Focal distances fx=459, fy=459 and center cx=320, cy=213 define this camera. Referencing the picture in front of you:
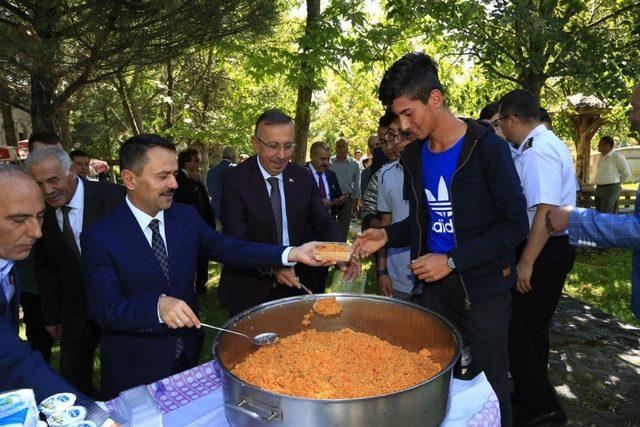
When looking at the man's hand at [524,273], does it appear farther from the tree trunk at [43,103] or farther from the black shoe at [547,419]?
the tree trunk at [43,103]

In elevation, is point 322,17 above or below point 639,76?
above

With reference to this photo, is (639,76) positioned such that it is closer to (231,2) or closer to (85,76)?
(231,2)

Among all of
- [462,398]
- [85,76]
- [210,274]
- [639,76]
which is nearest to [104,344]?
[462,398]

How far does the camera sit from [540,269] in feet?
10.7

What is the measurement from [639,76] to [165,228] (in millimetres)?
6639

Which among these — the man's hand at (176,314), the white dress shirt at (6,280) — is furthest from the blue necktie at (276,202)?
the white dress shirt at (6,280)

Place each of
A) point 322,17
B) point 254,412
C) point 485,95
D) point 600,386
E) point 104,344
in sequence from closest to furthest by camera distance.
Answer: point 254,412, point 104,344, point 600,386, point 322,17, point 485,95

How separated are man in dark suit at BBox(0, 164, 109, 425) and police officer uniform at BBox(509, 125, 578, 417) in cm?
284

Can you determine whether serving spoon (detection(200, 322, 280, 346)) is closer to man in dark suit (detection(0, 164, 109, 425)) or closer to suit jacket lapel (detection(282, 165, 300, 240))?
man in dark suit (detection(0, 164, 109, 425))

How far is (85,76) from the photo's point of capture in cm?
490

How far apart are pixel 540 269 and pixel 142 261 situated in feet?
8.64

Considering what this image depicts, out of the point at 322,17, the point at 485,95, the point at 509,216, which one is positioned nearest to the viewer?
the point at 509,216

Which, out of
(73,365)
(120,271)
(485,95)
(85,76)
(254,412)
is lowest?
(73,365)

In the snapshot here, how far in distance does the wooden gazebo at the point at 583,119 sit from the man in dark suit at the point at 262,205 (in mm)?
12149
